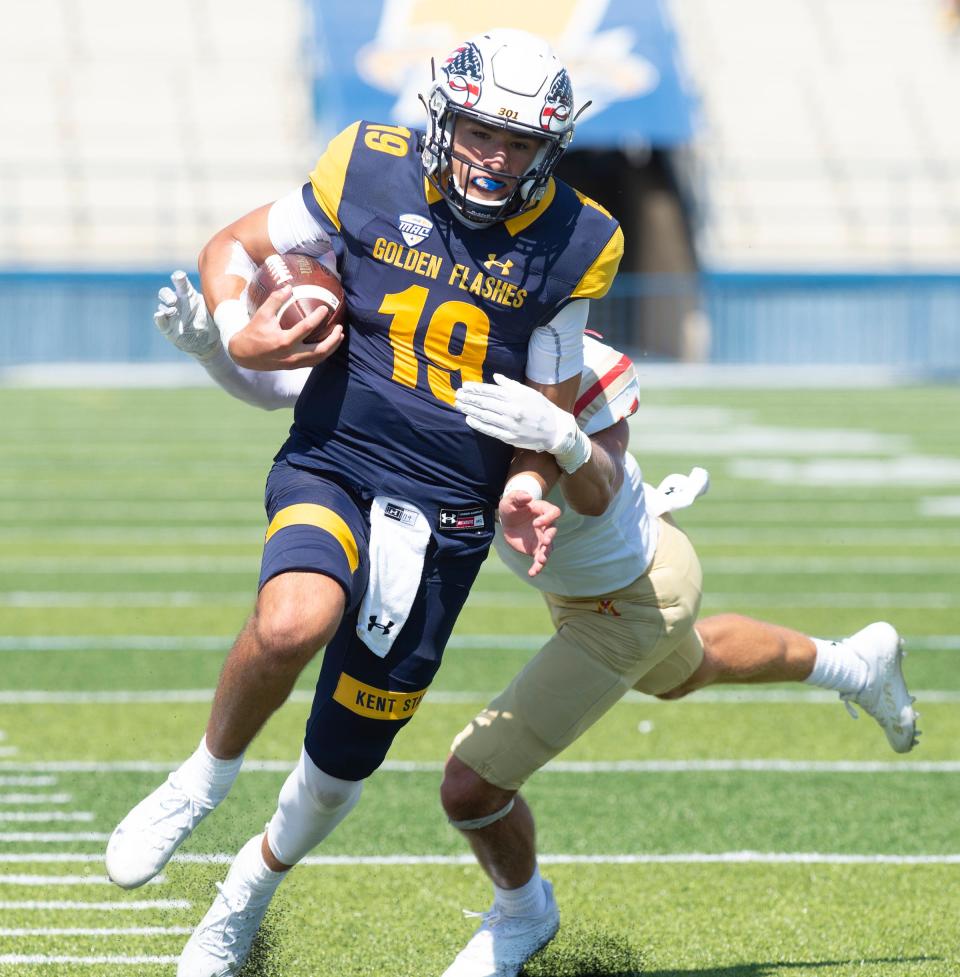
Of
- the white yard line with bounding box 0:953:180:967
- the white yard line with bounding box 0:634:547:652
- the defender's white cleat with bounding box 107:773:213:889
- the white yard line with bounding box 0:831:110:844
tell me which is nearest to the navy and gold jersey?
the defender's white cleat with bounding box 107:773:213:889

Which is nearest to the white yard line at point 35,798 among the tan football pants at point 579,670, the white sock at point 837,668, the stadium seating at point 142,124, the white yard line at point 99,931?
the white yard line at point 99,931

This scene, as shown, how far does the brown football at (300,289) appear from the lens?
338 cm

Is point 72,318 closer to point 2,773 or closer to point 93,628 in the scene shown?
point 93,628

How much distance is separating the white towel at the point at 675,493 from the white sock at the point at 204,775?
A: 3.96ft

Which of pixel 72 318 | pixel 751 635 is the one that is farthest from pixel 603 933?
pixel 72 318

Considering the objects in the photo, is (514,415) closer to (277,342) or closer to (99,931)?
(277,342)

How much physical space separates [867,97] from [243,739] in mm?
25468

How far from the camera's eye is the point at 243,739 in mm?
3357

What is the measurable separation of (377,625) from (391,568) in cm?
12

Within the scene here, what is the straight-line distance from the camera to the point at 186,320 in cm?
368

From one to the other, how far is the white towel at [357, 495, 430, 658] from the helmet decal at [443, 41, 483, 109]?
2.67ft

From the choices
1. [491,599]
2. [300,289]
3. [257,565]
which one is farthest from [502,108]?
[257,565]

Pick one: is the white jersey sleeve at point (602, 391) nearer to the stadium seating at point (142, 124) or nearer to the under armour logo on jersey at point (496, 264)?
the under armour logo on jersey at point (496, 264)

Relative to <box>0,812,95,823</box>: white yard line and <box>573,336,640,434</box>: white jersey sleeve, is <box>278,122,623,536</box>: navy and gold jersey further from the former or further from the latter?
<box>0,812,95,823</box>: white yard line
